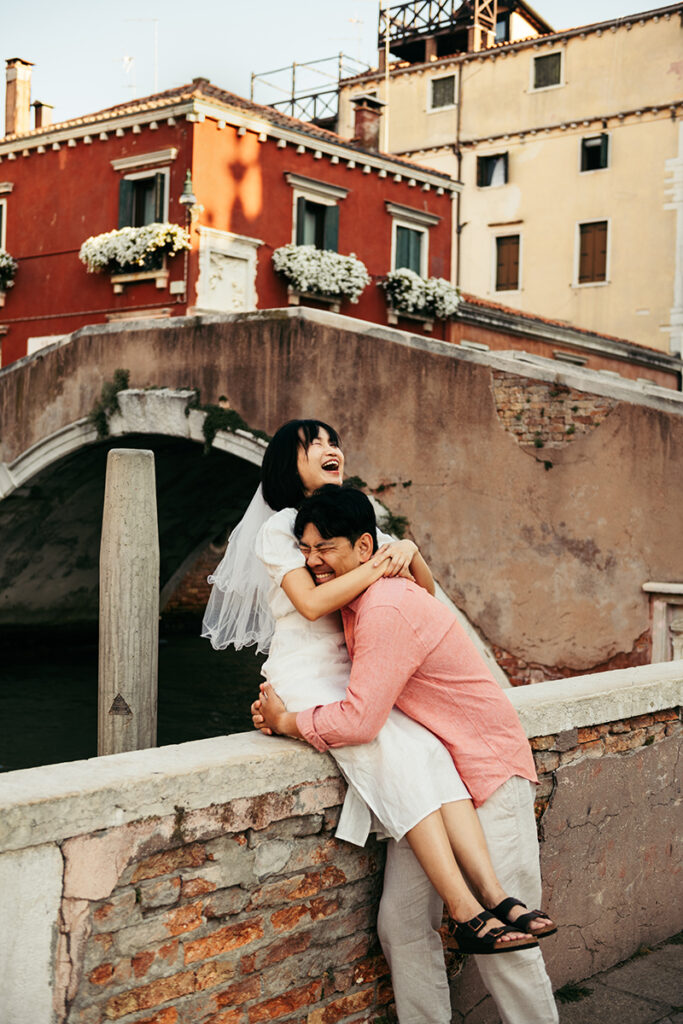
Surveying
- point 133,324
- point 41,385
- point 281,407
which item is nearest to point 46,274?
point 41,385

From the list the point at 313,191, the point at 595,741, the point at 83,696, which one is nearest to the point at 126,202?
the point at 313,191

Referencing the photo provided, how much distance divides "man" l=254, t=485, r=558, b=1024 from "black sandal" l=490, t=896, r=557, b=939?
0.08 m

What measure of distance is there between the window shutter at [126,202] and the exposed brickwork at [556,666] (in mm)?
→ 7469

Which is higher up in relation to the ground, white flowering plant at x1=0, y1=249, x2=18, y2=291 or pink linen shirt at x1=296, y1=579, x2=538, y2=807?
white flowering plant at x1=0, y1=249, x2=18, y2=291

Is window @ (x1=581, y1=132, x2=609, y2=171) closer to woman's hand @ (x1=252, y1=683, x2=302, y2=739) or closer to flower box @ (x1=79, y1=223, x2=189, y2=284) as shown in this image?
flower box @ (x1=79, y1=223, x2=189, y2=284)

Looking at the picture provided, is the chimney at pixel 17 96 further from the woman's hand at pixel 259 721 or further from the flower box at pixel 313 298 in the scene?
the woman's hand at pixel 259 721

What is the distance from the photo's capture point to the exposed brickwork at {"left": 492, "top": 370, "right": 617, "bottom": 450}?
6.79m

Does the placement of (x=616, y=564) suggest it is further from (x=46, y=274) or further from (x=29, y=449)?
(x=46, y=274)

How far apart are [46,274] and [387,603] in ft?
39.7

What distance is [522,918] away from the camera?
1922mm

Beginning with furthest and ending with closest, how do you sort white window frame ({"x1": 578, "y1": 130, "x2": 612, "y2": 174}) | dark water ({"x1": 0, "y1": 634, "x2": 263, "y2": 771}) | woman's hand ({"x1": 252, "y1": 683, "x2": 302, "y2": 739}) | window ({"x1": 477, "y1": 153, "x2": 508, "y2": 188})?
window ({"x1": 477, "y1": 153, "x2": 508, "y2": 188}) < white window frame ({"x1": 578, "y1": 130, "x2": 612, "y2": 174}) < dark water ({"x1": 0, "y1": 634, "x2": 263, "y2": 771}) < woman's hand ({"x1": 252, "y1": 683, "x2": 302, "y2": 739})

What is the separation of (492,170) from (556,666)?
12398 mm

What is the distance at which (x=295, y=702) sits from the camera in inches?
84.3

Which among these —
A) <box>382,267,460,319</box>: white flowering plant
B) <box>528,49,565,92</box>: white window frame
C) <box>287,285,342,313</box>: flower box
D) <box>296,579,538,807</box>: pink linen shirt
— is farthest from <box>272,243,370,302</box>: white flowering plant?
<box>296,579,538,807</box>: pink linen shirt
